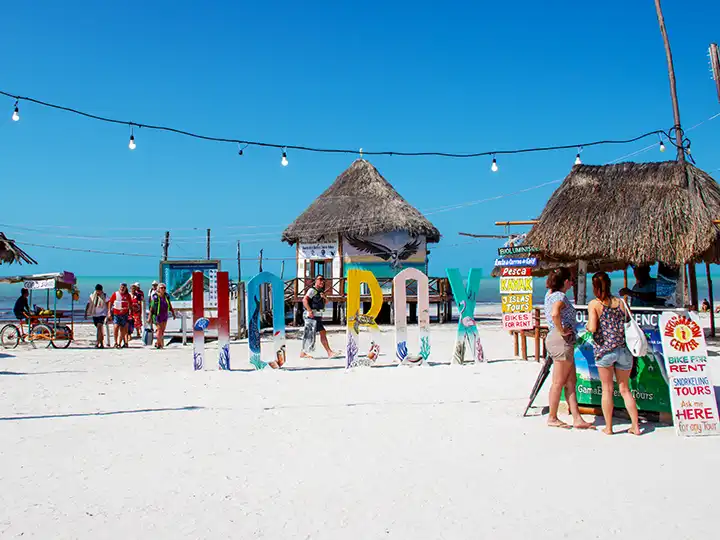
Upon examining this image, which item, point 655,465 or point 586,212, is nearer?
point 655,465

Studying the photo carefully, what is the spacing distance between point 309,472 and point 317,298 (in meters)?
6.56

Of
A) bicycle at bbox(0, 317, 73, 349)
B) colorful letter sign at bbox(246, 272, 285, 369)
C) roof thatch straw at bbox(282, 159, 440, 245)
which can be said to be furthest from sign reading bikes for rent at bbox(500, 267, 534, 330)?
roof thatch straw at bbox(282, 159, 440, 245)

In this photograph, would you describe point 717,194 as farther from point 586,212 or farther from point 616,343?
point 616,343

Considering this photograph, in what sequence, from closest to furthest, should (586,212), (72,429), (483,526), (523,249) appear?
(483,526), (72,429), (523,249), (586,212)

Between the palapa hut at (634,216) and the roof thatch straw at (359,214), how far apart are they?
9927mm

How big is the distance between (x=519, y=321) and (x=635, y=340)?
5239mm

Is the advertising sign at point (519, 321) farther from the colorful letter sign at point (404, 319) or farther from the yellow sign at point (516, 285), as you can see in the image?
the colorful letter sign at point (404, 319)

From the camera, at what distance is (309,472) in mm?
4973

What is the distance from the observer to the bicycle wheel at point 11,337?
569 inches

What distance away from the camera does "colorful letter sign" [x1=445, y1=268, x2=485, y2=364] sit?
418 inches

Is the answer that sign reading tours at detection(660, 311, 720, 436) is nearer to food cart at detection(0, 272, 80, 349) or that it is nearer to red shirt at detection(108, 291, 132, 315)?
red shirt at detection(108, 291, 132, 315)

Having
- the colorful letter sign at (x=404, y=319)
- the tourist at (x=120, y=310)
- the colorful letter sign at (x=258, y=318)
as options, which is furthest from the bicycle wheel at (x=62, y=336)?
the colorful letter sign at (x=404, y=319)

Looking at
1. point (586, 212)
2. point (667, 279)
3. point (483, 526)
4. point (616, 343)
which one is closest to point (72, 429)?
point (483, 526)

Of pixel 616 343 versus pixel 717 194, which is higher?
pixel 717 194
